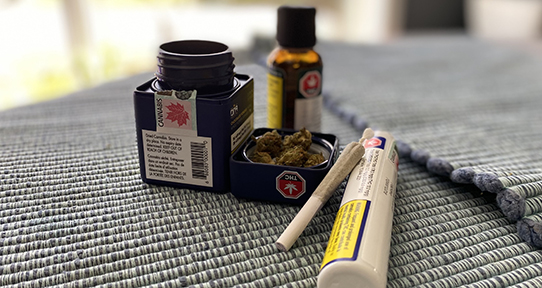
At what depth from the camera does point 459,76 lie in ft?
3.66

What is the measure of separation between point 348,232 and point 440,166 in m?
0.24

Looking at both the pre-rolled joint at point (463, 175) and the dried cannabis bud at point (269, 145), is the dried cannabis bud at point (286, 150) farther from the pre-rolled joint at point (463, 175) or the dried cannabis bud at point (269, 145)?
the pre-rolled joint at point (463, 175)

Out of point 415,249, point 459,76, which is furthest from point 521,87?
point 415,249

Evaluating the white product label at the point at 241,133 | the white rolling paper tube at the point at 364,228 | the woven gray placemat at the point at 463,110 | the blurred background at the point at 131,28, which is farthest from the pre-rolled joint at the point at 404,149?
the blurred background at the point at 131,28

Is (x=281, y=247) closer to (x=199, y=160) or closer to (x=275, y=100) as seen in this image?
(x=199, y=160)

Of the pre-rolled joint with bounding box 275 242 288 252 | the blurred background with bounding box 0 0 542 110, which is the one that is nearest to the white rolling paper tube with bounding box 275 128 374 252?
the pre-rolled joint with bounding box 275 242 288 252

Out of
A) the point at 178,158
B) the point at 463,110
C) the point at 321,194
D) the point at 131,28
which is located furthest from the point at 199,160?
the point at 131,28

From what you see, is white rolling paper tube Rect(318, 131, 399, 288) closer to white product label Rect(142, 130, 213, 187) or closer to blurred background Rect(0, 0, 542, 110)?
white product label Rect(142, 130, 213, 187)

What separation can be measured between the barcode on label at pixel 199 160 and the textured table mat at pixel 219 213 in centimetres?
2

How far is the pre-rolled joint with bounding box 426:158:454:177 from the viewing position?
0.58 meters

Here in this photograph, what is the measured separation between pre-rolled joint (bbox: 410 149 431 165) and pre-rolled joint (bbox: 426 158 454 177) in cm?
1

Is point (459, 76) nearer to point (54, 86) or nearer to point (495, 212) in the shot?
point (495, 212)

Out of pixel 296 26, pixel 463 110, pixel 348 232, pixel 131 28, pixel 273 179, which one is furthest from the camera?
pixel 131 28

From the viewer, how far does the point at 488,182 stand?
516mm
